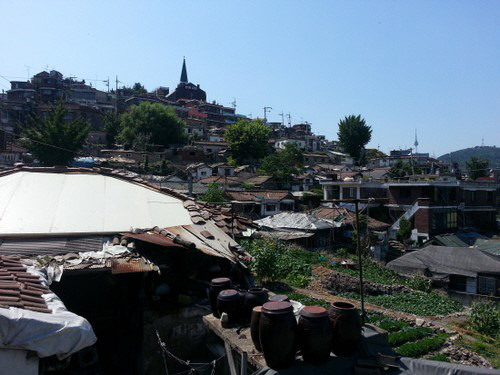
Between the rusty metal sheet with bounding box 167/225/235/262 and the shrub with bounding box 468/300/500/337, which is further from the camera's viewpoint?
the shrub with bounding box 468/300/500/337

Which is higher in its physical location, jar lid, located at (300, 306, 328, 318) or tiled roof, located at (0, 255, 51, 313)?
tiled roof, located at (0, 255, 51, 313)

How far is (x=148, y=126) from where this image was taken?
54.1 metres

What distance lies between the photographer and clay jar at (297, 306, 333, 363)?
5.02 meters

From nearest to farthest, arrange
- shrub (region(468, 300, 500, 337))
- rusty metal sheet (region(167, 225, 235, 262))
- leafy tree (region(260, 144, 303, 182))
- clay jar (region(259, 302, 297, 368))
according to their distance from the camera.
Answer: clay jar (region(259, 302, 297, 368)), rusty metal sheet (region(167, 225, 235, 262)), shrub (region(468, 300, 500, 337)), leafy tree (region(260, 144, 303, 182))

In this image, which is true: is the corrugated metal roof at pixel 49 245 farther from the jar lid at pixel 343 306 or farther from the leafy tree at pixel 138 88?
the leafy tree at pixel 138 88

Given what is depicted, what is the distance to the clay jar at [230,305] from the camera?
21.2 feet

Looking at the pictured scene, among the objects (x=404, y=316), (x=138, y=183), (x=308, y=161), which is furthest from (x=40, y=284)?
(x=308, y=161)

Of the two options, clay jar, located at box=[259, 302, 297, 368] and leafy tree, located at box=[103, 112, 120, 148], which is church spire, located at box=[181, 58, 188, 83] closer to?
leafy tree, located at box=[103, 112, 120, 148]

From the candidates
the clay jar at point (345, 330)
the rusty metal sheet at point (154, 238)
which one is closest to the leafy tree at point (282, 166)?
the rusty metal sheet at point (154, 238)

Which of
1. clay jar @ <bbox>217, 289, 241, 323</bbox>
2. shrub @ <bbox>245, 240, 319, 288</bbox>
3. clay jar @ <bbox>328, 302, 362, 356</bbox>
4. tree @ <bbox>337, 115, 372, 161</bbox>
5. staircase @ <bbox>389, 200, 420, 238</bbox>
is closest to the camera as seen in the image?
clay jar @ <bbox>328, 302, 362, 356</bbox>

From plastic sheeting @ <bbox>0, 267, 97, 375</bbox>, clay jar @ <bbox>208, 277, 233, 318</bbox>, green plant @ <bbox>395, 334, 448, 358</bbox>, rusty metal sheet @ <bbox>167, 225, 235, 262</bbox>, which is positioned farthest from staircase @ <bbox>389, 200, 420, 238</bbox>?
plastic sheeting @ <bbox>0, 267, 97, 375</bbox>

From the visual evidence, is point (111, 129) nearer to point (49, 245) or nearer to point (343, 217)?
point (343, 217)

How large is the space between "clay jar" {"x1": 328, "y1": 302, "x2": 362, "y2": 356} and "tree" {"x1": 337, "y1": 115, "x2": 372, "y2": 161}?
60734 millimetres

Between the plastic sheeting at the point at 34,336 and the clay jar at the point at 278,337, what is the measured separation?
2.07m
